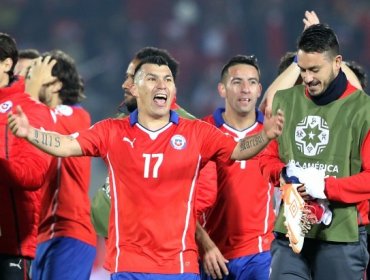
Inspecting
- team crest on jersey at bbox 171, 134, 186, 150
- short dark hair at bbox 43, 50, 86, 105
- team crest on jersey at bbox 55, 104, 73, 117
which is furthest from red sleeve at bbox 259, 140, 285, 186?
short dark hair at bbox 43, 50, 86, 105

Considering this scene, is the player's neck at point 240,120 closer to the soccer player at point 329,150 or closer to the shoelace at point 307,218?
the soccer player at point 329,150

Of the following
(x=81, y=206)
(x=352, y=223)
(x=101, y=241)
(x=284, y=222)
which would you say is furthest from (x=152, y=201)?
(x=101, y=241)

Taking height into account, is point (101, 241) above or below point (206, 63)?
below

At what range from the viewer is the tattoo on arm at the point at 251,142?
5.05 meters

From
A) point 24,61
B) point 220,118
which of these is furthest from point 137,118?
point 24,61

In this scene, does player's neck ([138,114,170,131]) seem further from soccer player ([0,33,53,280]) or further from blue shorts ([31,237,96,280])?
blue shorts ([31,237,96,280])

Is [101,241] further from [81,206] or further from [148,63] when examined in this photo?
[148,63]

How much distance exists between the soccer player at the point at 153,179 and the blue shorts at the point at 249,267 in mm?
1193

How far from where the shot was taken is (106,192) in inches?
259

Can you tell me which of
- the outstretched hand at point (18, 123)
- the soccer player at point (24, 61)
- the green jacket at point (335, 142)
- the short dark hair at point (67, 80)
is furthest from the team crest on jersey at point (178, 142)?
the soccer player at point (24, 61)

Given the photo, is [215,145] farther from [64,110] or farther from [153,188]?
[64,110]

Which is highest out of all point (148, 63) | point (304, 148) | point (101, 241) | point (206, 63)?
point (206, 63)

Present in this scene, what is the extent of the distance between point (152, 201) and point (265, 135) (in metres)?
0.74

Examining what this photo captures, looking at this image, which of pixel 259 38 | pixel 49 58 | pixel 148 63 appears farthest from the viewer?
pixel 259 38
